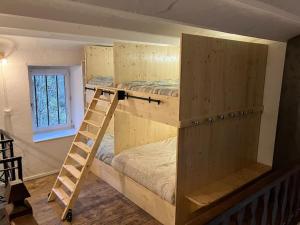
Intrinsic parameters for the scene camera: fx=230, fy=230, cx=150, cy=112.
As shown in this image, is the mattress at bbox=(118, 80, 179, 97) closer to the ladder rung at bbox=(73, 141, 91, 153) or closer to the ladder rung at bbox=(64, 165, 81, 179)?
the ladder rung at bbox=(73, 141, 91, 153)

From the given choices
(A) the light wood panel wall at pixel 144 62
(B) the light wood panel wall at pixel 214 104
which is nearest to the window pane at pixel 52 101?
(A) the light wood panel wall at pixel 144 62

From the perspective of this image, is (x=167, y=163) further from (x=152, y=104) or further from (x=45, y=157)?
(x=45, y=157)

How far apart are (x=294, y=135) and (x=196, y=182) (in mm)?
1421

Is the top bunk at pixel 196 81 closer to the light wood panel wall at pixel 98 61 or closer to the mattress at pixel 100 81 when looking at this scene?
the mattress at pixel 100 81

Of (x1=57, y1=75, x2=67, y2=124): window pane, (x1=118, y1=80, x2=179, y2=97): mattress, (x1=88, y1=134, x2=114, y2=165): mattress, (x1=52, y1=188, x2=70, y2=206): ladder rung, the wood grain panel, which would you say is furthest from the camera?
(x1=57, y1=75, x2=67, y2=124): window pane

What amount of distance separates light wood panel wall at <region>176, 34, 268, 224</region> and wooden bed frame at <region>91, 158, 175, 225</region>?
216mm

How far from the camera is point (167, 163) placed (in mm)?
3227

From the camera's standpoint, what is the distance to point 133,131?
3.84m

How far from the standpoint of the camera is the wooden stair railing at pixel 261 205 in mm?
1099

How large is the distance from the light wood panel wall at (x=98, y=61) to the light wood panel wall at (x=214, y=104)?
2443mm

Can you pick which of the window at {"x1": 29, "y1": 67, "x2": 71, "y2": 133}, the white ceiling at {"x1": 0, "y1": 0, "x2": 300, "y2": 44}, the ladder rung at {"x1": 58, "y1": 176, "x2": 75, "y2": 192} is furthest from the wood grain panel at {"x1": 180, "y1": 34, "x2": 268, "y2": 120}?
the window at {"x1": 29, "y1": 67, "x2": 71, "y2": 133}

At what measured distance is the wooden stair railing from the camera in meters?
1.10

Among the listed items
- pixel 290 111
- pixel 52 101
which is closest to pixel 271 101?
pixel 290 111

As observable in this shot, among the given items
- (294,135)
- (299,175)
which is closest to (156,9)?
(299,175)
